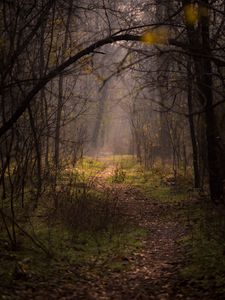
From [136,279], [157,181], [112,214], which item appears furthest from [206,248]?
[157,181]

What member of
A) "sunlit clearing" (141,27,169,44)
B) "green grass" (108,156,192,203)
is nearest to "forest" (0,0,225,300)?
"sunlit clearing" (141,27,169,44)

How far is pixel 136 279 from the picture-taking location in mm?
6398

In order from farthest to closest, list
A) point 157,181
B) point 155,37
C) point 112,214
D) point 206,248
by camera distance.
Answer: point 157,181, point 112,214, point 206,248, point 155,37

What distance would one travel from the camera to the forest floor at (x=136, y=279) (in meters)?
5.62

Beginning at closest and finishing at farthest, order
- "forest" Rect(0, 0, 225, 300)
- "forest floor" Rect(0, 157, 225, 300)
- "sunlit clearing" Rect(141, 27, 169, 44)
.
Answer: "forest floor" Rect(0, 157, 225, 300) → "forest" Rect(0, 0, 225, 300) → "sunlit clearing" Rect(141, 27, 169, 44)

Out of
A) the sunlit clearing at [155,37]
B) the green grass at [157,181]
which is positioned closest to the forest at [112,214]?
the sunlit clearing at [155,37]

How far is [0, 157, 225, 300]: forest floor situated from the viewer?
5617mm

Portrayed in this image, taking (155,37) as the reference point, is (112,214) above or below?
below

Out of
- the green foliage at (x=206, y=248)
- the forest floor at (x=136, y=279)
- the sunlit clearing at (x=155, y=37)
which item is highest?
the sunlit clearing at (x=155, y=37)

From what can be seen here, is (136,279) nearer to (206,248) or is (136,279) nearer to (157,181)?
(206,248)

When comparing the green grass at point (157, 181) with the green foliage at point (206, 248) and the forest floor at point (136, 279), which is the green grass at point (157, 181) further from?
the forest floor at point (136, 279)

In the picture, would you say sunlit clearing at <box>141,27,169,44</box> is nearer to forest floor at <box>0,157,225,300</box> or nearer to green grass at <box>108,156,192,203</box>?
forest floor at <box>0,157,225,300</box>

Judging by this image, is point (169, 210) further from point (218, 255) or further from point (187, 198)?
point (218, 255)

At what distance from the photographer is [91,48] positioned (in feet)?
23.5
